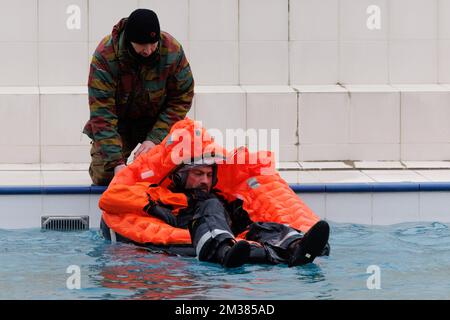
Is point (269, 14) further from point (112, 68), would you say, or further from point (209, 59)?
point (112, 68)

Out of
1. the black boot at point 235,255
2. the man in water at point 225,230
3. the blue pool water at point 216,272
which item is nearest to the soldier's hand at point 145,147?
the man in water at point 225,230

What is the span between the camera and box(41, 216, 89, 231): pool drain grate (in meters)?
8.30

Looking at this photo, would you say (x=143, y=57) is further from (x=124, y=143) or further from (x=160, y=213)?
(x=160, y=213)

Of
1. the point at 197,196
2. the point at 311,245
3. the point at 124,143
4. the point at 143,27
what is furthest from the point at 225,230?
the point at 124,143

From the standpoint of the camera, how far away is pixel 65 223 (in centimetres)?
830

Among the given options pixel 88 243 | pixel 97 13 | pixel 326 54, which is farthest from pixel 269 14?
pixel 88 243

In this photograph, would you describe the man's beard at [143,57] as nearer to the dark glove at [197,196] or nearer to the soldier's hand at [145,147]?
the soldier's hand at [145,147]

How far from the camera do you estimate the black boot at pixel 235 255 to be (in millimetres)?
6637

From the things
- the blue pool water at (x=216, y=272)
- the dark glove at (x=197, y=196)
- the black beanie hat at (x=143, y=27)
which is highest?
the black beanie hat at (x=143, y=27)

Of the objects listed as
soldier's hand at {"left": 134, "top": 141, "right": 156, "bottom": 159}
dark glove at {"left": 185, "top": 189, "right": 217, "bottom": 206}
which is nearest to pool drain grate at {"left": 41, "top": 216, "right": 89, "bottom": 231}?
soldier's hand at {"left": 134, "top": 141, "right": 156, "bottom": 159}

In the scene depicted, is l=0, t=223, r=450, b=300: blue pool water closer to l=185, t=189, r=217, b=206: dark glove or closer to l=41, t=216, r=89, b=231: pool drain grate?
l=41, t=216, r=89, b=231: pool drain grate

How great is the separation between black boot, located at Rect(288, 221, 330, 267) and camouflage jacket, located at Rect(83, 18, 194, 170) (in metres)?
1.84

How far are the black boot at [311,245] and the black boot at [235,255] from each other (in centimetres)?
28
